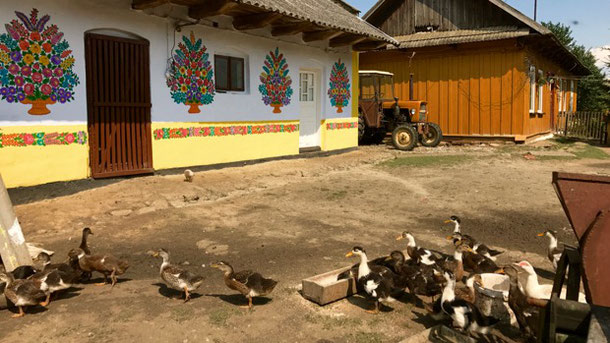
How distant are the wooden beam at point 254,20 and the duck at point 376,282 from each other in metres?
7.29

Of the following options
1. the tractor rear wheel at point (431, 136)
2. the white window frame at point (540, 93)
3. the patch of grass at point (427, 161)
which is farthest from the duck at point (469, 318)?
the white window frame at point (540, 93)

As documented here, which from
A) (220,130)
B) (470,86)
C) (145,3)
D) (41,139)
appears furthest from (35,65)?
(470,86)

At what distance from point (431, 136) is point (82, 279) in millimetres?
15107

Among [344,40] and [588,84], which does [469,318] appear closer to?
[344,40]

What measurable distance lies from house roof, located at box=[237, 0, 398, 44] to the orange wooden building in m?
4.28

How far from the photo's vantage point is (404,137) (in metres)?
17.0

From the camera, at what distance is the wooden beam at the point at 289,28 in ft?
38.7

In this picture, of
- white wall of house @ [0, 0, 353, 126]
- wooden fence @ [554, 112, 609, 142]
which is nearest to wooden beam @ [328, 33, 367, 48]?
white wall of house @ [0, 0, 353, 126]

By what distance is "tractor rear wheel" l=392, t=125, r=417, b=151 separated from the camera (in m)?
16.8

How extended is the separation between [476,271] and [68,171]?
7020 mm

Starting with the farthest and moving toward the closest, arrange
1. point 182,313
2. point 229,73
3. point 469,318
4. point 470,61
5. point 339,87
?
point 470,61, point 339,87, point 229,73, point 182,313, point 469,318

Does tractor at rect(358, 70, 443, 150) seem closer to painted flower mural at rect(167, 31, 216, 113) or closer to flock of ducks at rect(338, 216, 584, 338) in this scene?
painted flower mural at rect(167, 31, 216, 113)

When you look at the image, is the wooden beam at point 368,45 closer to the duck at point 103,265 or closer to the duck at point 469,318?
the duck at point 103,265

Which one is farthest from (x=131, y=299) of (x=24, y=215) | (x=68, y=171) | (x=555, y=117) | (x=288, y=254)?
(x=555, y=117)
